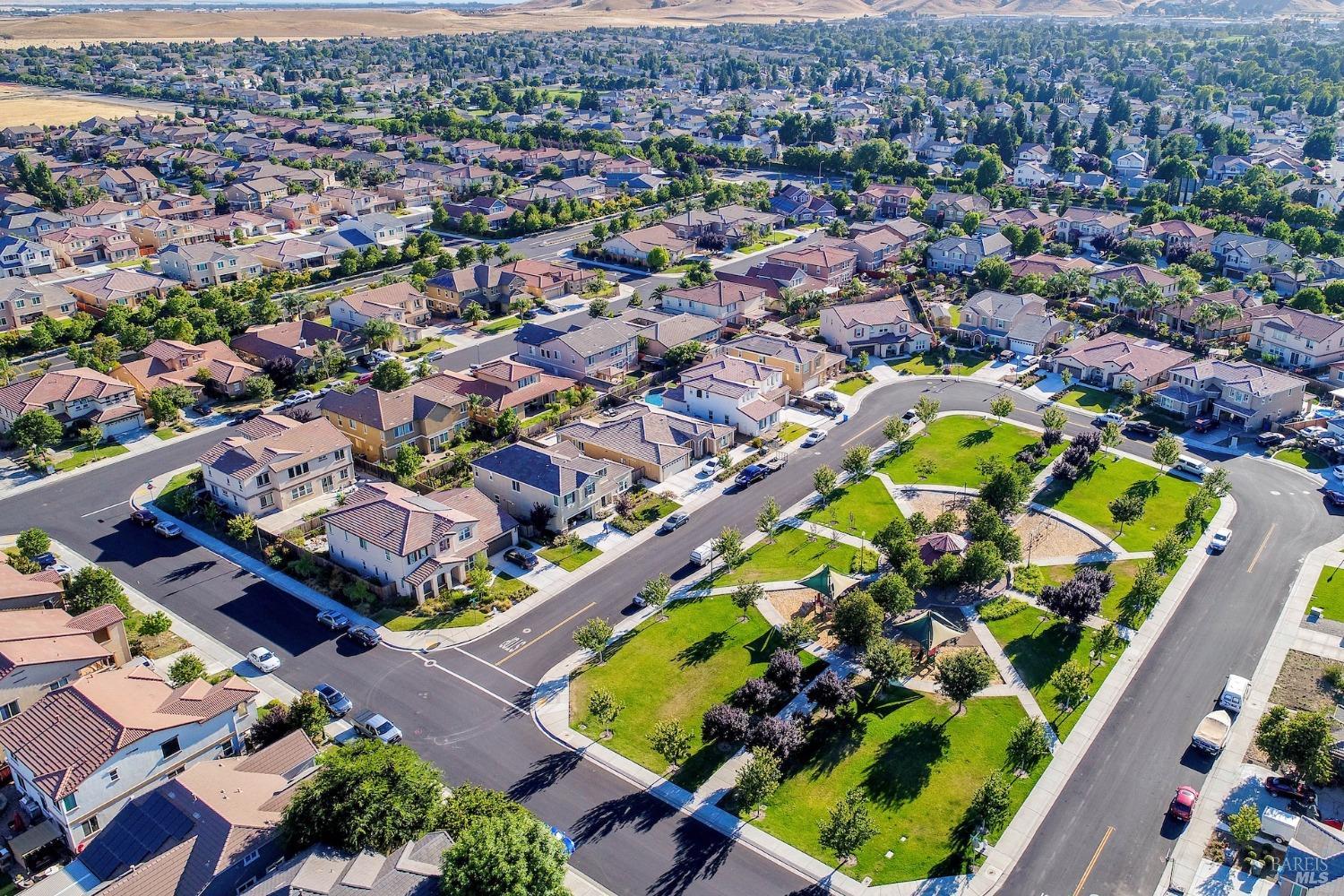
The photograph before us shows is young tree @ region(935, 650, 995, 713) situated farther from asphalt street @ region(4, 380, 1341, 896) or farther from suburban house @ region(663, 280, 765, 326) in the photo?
suburban house @ region(663, 280, 765, 326)

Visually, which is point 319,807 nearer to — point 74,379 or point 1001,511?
point 1001,511

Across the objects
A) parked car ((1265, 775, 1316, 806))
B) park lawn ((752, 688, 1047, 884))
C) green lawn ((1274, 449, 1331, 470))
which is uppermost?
parked car ((1265, 775, 1316, 806))

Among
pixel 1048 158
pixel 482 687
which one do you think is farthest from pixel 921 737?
pixel 1048 158

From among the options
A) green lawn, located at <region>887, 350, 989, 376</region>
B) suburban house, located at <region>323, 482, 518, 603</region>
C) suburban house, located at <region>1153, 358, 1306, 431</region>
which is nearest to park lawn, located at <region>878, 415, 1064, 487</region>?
green lawn, located at <region>887, 350, 989, 376</region>

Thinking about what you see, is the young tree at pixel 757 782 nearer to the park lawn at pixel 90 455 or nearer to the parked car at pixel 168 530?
the parked car at pixel 168 530

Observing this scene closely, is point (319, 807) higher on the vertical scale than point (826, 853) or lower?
higher

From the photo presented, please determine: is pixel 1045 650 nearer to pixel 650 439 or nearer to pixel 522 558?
pixel 522 558
